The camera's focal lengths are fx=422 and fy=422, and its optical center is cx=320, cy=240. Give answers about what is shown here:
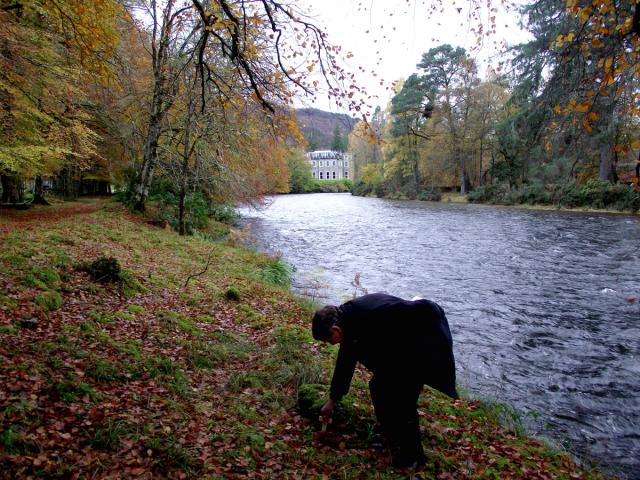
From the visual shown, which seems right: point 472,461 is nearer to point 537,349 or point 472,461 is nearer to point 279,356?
point 279,356

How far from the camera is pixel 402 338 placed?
3.43 m

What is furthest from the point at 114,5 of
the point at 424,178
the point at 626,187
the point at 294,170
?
the point at 294,170

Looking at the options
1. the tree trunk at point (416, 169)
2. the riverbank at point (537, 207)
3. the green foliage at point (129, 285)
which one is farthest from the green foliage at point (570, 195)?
the green foliage at point (129, 285)

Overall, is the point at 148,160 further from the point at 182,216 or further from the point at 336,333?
the point at 336,333

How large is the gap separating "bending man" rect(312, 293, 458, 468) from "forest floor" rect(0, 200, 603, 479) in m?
0.43

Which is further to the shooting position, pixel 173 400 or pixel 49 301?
pixel 49 301

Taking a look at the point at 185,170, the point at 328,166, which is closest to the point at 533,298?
the point at 185,170

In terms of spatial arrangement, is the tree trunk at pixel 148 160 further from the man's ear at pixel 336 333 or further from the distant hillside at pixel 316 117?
the man's ear at pixel 336 333

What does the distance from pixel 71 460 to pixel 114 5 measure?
7297 mm

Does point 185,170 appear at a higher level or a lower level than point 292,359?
higher

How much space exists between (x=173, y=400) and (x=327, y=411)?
1.63 m

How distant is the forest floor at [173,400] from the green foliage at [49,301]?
0.07 ft

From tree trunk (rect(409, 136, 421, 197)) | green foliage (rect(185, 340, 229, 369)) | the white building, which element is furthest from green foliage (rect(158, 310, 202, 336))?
the white building

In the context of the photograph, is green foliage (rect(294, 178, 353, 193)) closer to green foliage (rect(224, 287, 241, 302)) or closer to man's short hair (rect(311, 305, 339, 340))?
green foliage (rect(224, 287, 241, 302))
